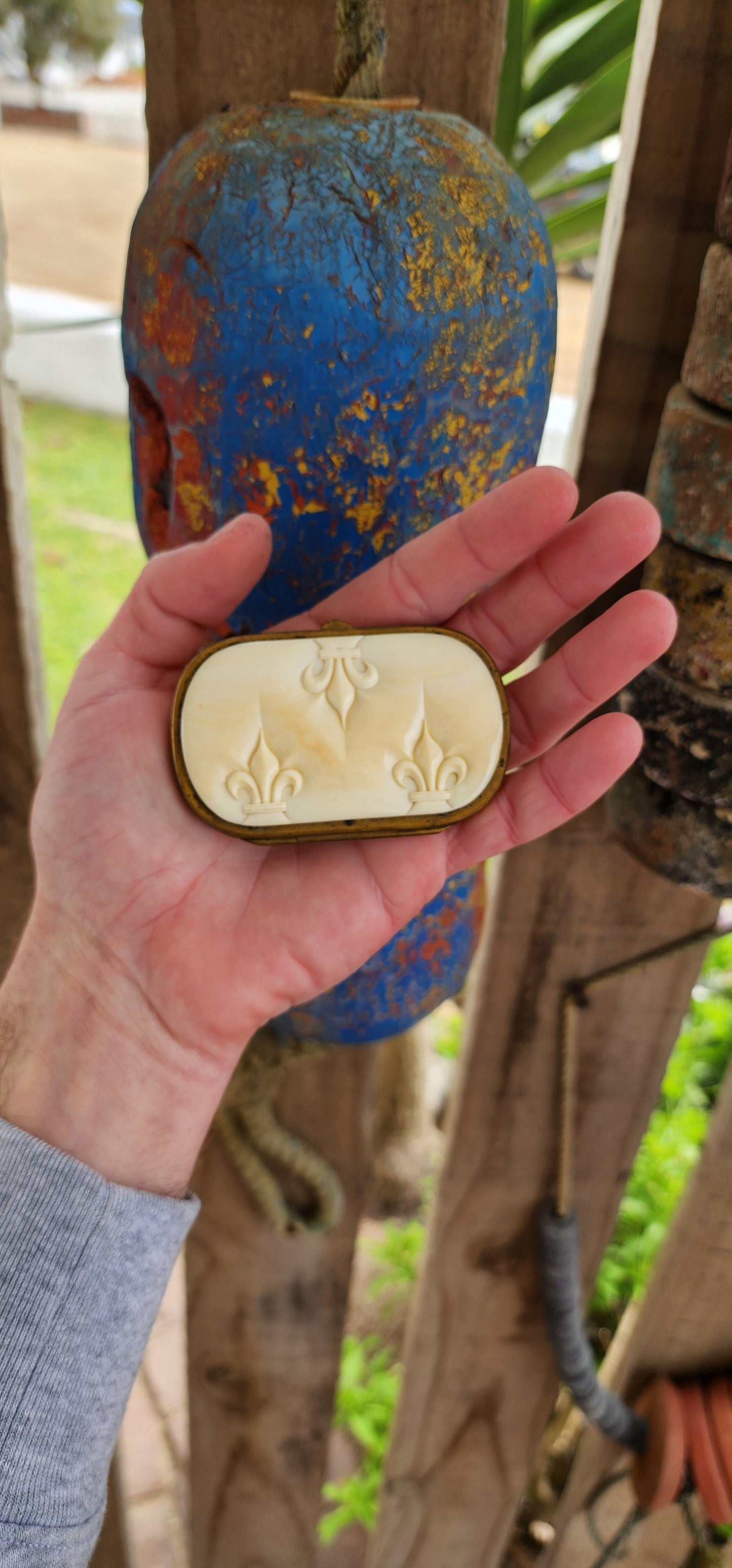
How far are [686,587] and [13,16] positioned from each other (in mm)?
4341

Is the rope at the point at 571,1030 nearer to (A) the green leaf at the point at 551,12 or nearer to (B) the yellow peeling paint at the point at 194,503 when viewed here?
(B) the yellow peeling paint at the point at 194,503

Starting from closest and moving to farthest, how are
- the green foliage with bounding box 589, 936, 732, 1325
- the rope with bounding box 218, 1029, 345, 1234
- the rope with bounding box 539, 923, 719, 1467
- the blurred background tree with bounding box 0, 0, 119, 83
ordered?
the rope with bounding box 218, 1029, 345, 1234
the rope with bounding box 539, 923, 719, 1467
the green foliage with bounding box 589, 936, 732, 1325
the blurred background tree with bounding box 0, 0, 119, 83

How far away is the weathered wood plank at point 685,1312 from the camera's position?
1055 millimetres

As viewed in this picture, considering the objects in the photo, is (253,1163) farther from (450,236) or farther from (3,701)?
(450,236)

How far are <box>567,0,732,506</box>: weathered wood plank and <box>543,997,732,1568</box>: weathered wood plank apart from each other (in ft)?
2.12

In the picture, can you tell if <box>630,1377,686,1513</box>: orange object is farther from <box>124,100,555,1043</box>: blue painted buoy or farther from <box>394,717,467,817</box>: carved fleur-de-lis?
<box>124,100,555,1043</box>: blue painted buoy

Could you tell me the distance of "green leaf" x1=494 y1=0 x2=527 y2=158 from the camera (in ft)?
2.55

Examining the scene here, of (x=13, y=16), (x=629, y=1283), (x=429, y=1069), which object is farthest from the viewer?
(x=13, y=16)

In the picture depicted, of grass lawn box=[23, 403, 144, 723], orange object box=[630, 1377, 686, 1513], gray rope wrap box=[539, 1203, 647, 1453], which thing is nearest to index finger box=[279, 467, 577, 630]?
gray rope wrap box=[539, 1203, 647, 1453]

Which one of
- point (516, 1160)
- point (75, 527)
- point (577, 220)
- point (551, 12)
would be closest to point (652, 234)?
point (577, 220)

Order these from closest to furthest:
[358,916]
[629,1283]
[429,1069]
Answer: [358,916] < [629,1283] < [429,1069]

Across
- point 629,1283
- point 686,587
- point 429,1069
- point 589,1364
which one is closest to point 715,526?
point 686,587

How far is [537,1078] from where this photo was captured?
106cm

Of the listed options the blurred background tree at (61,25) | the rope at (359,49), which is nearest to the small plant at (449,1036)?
the rope at (359,49)
